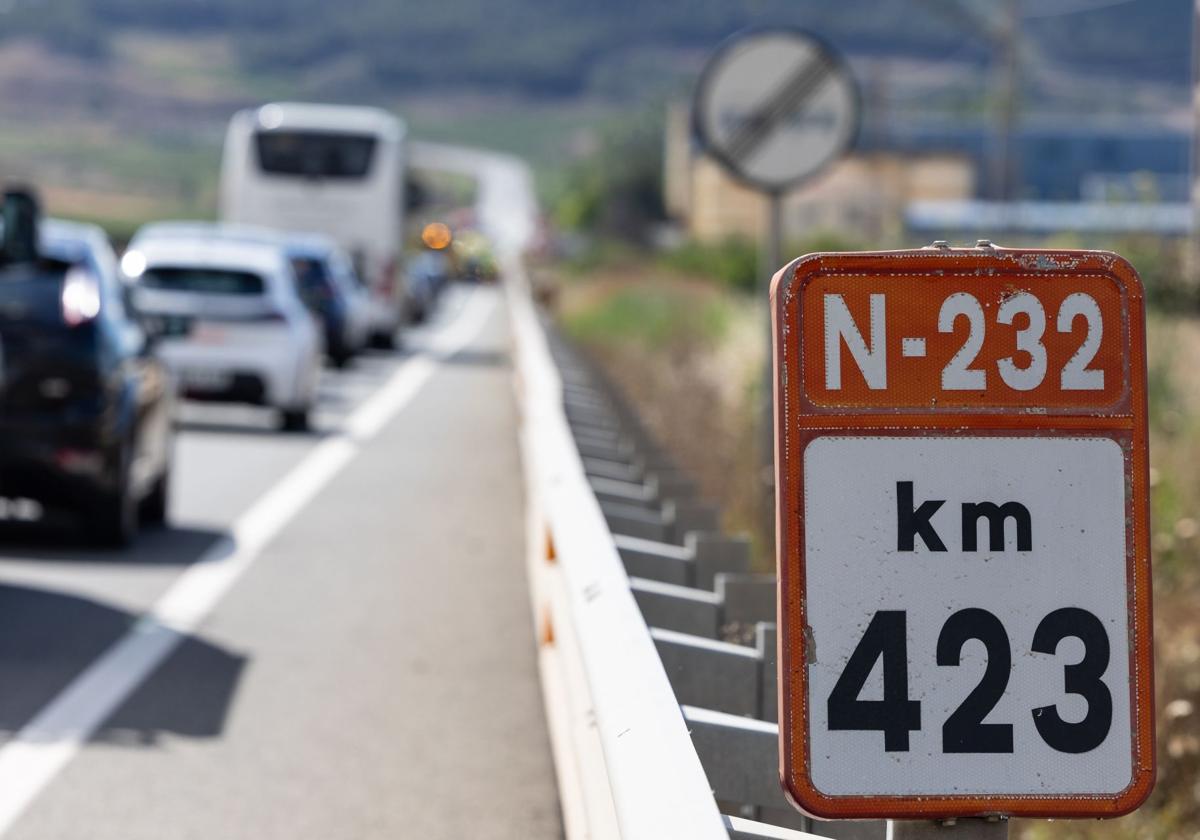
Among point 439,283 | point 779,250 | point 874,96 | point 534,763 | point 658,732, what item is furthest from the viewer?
point 439,283

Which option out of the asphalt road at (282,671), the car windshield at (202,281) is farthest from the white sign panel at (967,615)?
the car windshield at (202,281)

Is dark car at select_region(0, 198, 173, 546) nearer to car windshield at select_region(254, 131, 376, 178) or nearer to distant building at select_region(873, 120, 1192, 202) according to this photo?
car windshield at select_region(254, 131, 376, 178)

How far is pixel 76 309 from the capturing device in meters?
12.8

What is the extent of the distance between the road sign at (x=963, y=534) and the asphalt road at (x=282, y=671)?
2.84 metres

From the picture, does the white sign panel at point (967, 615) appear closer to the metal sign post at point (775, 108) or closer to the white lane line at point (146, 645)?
the white lane line at point (146, 645)

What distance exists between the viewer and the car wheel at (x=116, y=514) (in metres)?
12.9

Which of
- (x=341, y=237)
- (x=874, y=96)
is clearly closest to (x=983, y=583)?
(x=341, y=237)

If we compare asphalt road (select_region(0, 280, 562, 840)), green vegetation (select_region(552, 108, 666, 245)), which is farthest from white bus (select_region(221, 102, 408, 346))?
green vegetation (select_region(552, 108, 666, 245))

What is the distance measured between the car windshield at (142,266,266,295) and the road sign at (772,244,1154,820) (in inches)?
768

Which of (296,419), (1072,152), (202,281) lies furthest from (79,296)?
(1072,152)

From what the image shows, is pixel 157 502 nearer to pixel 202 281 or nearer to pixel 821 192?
pixel 202 281

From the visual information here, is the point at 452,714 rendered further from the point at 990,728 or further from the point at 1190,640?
the point at 990,728

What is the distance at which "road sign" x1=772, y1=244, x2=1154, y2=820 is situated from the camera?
12.4ft

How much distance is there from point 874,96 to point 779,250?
58174 millimetres
